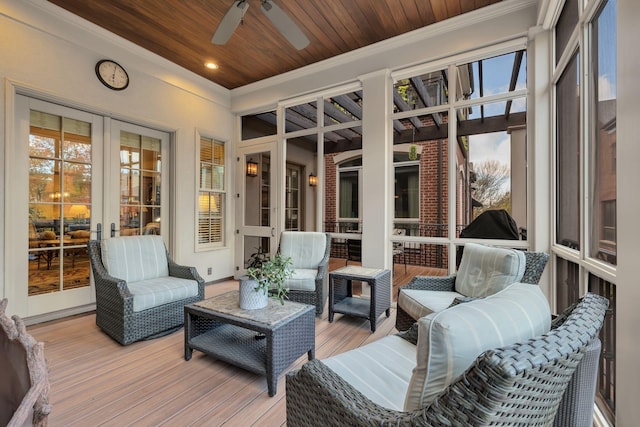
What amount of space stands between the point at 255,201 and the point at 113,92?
236 cm

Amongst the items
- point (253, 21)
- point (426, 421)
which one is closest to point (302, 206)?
point (253, 21)

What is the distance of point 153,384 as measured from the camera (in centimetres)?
199

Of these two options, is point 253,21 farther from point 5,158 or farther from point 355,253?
point 355,253

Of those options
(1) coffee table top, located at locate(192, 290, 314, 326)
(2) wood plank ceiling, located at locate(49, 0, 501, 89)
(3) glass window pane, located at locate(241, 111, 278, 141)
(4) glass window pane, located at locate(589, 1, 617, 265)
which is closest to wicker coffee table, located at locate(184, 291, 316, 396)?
(1) coffee table top, located at locate(192, 290, 314, 326)

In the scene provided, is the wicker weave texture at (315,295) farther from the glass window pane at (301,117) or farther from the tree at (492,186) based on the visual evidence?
the glass window pane at (301,117)

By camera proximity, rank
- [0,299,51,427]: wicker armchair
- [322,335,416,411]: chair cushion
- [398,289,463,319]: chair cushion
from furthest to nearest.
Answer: [398,289,463,319]: chair cushion
[322,335,416,411]: chair cushion
[0,299,51,427]: wicker armchair

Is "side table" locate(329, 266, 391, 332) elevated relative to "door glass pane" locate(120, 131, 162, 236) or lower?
lower

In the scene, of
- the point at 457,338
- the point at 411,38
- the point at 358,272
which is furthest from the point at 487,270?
the point at 411,38

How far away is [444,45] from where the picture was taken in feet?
11.0

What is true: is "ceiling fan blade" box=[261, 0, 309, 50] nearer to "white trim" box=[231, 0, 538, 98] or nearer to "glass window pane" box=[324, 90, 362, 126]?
"white trim" box=[231, 0, 538, 98]

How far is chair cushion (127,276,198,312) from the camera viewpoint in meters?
2.58

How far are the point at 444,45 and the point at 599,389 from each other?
3312 mm

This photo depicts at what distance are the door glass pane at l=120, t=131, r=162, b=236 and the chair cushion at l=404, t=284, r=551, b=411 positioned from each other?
3995 mm

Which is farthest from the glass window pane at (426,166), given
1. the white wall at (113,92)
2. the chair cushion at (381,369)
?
the white wall at (113,92)
